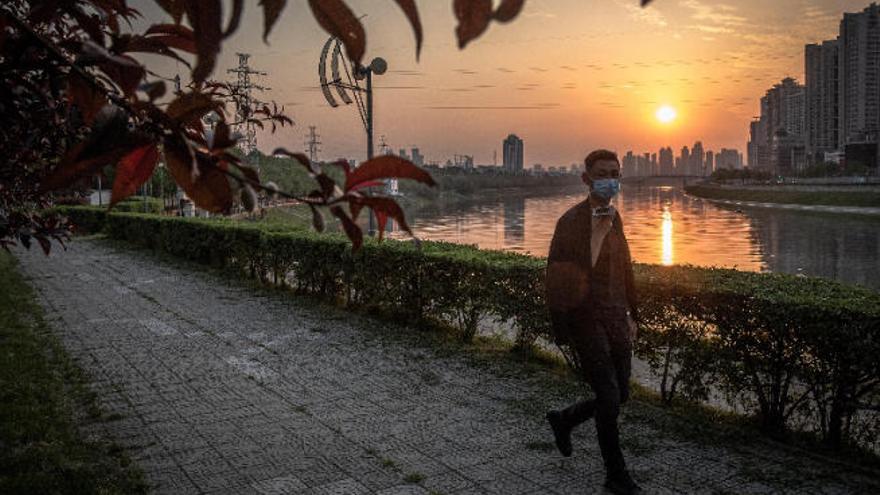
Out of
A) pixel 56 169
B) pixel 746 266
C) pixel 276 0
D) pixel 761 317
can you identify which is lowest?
pixel 746 266

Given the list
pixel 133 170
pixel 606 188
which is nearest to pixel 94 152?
pixel 133 170

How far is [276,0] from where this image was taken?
804 millimetres

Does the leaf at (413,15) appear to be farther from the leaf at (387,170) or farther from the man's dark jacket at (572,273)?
the man's dark jacket at (572,273)

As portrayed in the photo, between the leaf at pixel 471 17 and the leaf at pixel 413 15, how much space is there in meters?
0.05

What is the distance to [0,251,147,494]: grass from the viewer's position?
4.16 meters

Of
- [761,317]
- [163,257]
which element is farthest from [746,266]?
[761,317]

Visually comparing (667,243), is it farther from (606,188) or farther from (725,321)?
(606,188)

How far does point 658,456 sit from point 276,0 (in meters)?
4.60

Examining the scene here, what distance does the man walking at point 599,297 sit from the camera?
3.97 metres

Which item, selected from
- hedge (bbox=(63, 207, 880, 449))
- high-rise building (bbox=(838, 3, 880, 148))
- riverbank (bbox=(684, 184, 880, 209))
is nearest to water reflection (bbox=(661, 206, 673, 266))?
hedge (bbox=(63, 207, 880, 449))

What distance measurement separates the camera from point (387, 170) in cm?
92

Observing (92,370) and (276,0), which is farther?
(92,370)

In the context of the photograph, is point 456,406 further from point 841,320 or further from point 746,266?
point 746,266

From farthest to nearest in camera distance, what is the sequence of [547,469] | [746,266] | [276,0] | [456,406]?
[746,266]
[456,406]
[547,469]
[276,0]
